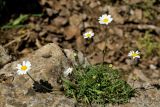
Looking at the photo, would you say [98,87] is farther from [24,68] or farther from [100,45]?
[100,45]

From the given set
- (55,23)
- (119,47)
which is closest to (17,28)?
(55,23)

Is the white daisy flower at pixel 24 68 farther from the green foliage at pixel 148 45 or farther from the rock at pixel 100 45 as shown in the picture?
the green foliage at pixel 148 45

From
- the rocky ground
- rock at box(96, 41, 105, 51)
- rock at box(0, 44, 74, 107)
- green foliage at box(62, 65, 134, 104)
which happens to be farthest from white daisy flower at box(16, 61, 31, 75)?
rock at box(96, 41, 105, 51)

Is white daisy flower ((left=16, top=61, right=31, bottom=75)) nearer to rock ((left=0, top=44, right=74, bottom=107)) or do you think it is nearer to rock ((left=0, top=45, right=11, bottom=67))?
rock ((left=0, top=44, right=74, bottom=107))

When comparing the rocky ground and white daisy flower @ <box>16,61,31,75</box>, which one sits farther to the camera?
the rocky ground

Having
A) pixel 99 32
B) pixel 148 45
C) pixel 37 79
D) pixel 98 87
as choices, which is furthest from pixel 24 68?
pixel 148 45

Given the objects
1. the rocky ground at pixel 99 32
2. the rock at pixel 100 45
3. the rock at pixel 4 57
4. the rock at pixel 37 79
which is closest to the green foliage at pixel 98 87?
the rock at pixel 37 79
